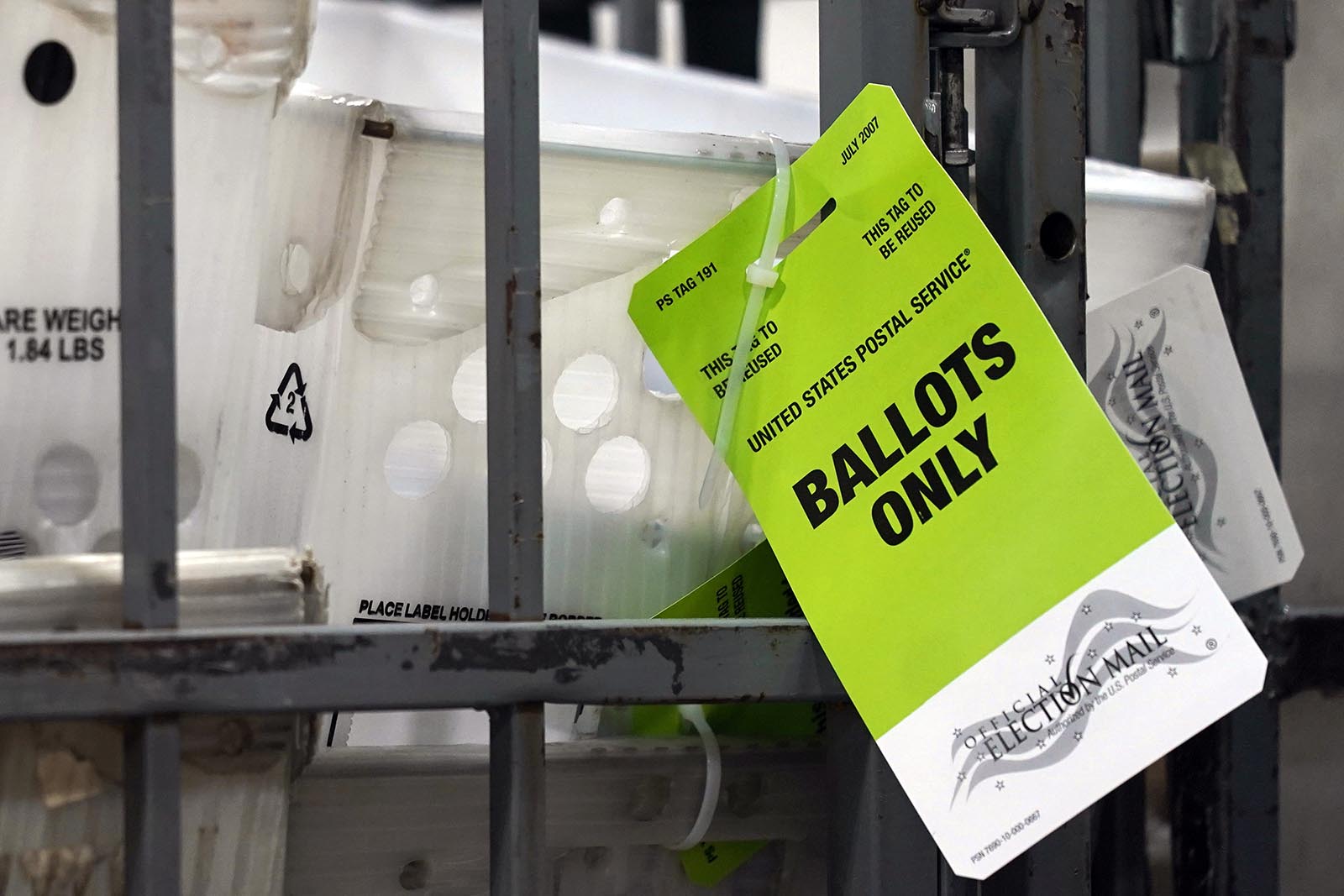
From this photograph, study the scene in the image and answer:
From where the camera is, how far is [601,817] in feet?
1.81

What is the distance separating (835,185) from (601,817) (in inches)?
11.7

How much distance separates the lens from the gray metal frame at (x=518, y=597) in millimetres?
432

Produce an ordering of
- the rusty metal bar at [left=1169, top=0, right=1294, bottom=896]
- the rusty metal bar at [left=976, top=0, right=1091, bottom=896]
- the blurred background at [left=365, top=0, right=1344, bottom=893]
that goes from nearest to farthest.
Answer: the rusty metal bar at [left=976, top=0, right=1091, bottom=896] → the rusty metal bar at [left=1169, top=0, right=1294, bottom=896] → the blurred background at [left=365, top=0, right=1344, bottom=893]

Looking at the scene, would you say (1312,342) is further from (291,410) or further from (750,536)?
(291,410)

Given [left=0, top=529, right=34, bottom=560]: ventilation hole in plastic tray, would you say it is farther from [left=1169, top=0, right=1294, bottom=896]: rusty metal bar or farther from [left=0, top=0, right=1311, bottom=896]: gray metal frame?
[left=1169, top=0, right=1294, bottom=896]: rusty metal bar

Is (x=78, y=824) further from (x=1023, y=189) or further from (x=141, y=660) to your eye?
(x=1023, y=189)

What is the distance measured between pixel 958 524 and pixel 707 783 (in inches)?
6.4

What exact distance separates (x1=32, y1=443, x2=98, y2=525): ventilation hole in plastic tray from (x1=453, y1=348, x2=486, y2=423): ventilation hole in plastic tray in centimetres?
15

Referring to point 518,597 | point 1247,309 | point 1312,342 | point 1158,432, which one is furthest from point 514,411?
point 1312,342

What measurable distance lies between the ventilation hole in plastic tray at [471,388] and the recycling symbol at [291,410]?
7cm

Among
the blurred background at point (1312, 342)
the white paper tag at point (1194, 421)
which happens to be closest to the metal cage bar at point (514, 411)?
the white paper tag at point (1194, 421)

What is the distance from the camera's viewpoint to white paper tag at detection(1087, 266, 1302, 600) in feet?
2.06

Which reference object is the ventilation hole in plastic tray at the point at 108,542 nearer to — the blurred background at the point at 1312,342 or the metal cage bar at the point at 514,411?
the metal cage bar at the point at 514,411

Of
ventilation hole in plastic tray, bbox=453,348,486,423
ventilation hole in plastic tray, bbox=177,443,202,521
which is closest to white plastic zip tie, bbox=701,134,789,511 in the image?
ventilation hole in plastic tray, bbox=453,348,486,423
